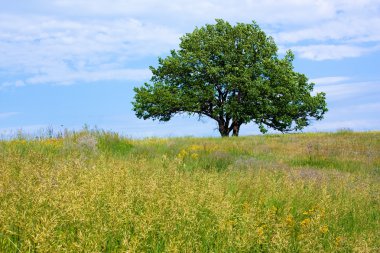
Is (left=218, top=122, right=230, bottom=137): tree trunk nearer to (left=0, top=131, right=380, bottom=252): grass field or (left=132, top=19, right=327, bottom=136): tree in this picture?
(left=132, top=19, right=327, bottom=136): tree

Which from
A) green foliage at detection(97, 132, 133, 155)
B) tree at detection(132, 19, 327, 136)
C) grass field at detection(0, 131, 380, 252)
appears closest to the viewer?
grass field at detection(0, 131, 380, 252)

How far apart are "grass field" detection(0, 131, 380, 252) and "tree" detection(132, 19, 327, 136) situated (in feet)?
25.4

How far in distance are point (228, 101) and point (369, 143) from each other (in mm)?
10311

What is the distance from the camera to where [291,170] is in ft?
46.9

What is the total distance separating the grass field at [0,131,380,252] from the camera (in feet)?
13.5

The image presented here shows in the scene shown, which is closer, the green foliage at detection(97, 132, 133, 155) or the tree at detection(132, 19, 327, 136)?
the green foliage at detection(97, 132, 133, 155)

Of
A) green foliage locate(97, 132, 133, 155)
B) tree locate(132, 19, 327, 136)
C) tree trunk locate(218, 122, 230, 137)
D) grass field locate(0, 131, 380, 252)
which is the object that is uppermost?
tree locate(132, 19, 327, 136)

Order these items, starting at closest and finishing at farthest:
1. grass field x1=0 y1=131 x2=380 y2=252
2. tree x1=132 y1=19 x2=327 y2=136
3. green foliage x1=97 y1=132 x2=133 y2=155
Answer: grass field x1=0 y1=131 x2=380 y2=252 → green foliage x1=97 y1=132 x2=133 y2=155 → tree x1=132 y1=19 x2=327 y2=136

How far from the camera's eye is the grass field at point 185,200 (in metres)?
4.12

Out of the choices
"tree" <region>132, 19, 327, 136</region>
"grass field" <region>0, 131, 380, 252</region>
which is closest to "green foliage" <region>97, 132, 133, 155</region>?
"grass field" <region>0, 131, 380, 252</region>

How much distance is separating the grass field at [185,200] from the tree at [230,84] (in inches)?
304

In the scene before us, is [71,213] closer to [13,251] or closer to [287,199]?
[13,251]

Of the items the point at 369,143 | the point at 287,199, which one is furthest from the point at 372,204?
the point at 369,143

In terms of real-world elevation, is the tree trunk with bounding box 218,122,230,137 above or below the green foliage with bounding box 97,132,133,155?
above
